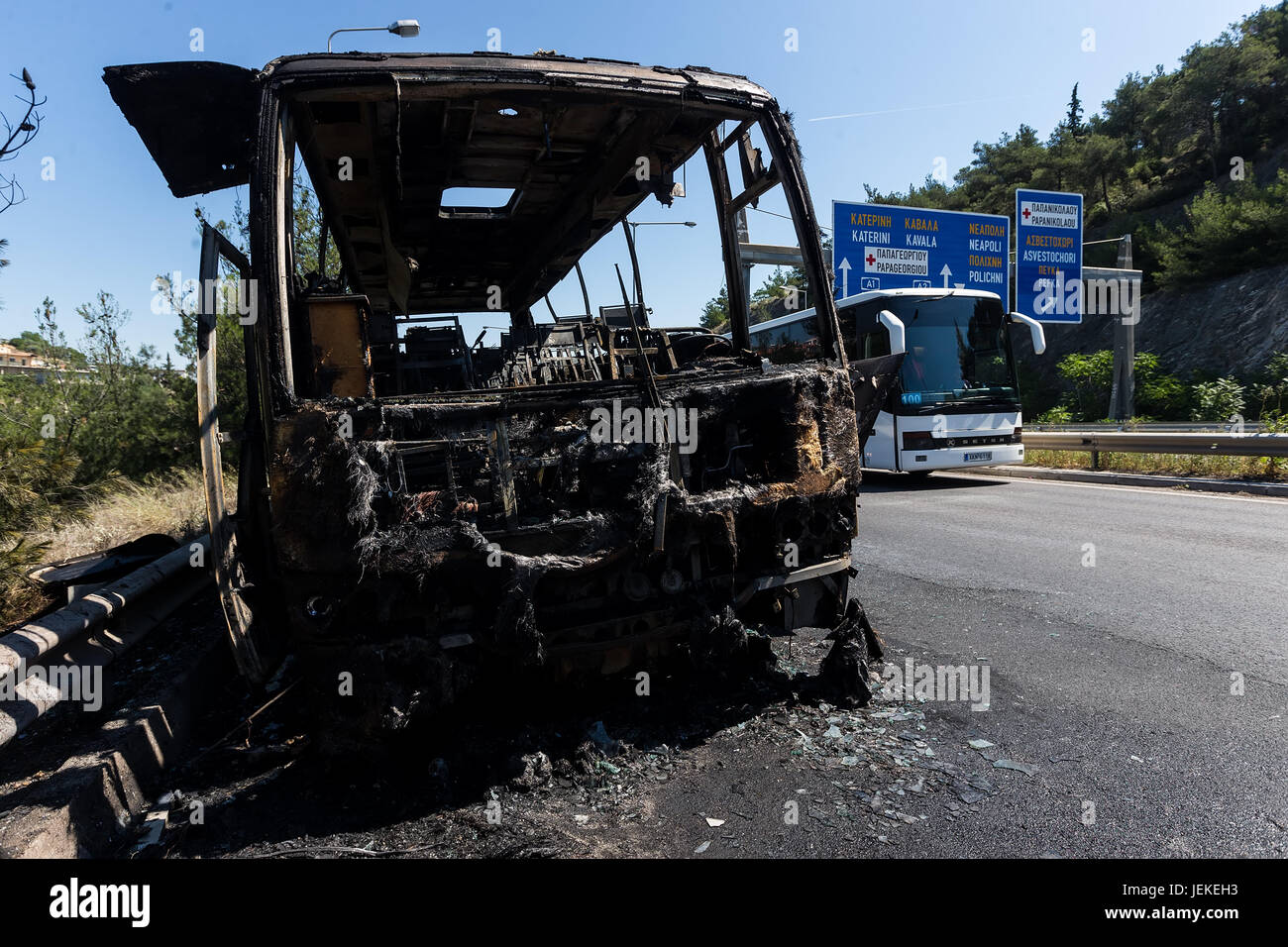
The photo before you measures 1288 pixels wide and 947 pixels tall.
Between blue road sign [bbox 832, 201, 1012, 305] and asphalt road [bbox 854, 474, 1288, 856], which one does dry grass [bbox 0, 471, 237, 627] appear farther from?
blue road sign [bbox 832, 201, 1012, 305]

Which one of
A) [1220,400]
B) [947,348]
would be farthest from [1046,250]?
[1220,400]

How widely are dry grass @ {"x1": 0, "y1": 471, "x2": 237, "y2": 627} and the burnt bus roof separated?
233cm

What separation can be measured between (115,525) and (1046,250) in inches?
718

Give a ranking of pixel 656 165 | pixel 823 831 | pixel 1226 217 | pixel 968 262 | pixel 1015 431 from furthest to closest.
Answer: pixel 1226 217
pixel 968 262
pixel 1015 431
pixel 656 165
pixel 823 831

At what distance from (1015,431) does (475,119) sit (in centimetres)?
1157

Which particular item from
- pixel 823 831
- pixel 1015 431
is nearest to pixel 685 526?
pixel 823 831

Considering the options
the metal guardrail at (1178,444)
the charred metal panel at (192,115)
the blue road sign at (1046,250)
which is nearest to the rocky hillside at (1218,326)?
the blue road sign at (1046,250)

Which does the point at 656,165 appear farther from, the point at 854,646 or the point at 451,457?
the point at 854,646

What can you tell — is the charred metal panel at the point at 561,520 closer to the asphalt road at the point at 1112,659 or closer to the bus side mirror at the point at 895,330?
the asphalt road at the point at 1112,659

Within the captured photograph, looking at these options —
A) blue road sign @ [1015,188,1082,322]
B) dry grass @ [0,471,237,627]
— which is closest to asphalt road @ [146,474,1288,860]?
dry grass @ [0,471,237,627]

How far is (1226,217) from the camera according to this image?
30719 mm

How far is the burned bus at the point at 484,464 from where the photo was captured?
2.88 metres

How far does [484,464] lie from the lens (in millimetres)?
3086

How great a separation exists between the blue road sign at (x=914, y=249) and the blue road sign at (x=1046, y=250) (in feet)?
1.31
